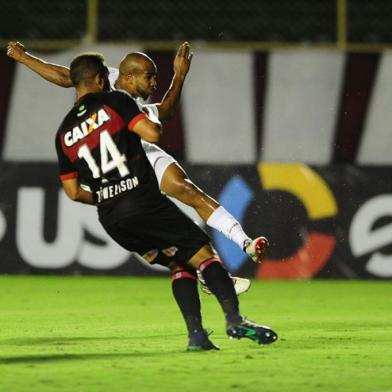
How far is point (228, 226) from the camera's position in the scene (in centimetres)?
881

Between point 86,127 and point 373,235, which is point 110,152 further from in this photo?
point 373,235

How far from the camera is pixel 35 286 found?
13477 mm

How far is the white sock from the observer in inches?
342

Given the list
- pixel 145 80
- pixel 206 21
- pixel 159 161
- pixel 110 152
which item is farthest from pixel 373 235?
pixel 110 152

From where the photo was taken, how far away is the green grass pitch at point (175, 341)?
648 centimetres

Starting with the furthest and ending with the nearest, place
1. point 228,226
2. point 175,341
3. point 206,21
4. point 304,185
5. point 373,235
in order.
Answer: point 206,21
point 304,185
point 373,235
point 228,226
point 175,341

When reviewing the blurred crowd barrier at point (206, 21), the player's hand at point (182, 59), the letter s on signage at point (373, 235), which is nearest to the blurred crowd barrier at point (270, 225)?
the letter s on signage at point (373, 235)

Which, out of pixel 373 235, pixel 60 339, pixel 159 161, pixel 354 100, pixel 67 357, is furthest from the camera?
pixel 354 100

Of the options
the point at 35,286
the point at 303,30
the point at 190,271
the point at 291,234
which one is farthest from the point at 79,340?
the point at 303,30

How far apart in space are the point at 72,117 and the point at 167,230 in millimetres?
848

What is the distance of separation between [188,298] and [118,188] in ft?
2.48

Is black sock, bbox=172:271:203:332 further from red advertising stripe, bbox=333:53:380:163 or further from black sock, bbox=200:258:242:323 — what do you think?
red advertising stripe, bbox=333:53:380:163

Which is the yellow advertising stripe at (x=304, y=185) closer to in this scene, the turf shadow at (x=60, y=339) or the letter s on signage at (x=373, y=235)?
the letter s on signage at (x=373, y=235)

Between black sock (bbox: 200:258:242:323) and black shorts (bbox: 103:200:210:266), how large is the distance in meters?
0.12
